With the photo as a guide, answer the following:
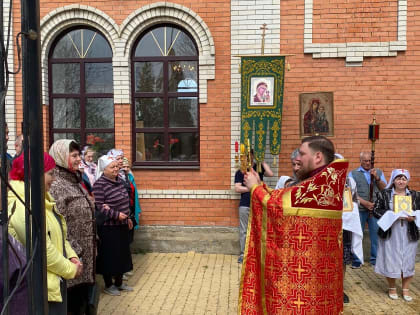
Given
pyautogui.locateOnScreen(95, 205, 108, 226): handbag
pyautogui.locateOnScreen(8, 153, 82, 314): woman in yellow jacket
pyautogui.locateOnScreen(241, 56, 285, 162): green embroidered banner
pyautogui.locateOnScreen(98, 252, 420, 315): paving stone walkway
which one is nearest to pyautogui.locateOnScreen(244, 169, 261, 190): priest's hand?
pyautogui.locateOnScreen(8, 153, 82, 314): woman in yellow jacket

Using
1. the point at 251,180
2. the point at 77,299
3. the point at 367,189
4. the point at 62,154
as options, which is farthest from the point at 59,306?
the point at 367,189

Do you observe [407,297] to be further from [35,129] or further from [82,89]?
[82,89]

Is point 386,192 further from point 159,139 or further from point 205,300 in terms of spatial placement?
point 159,139

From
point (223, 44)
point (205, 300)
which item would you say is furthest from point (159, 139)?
point (205, 300)

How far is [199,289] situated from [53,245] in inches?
122

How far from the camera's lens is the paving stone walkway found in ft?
14.8

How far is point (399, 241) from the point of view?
487 cm

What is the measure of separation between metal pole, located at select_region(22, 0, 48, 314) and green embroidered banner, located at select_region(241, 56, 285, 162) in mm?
4843

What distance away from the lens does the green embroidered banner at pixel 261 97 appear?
593 cm

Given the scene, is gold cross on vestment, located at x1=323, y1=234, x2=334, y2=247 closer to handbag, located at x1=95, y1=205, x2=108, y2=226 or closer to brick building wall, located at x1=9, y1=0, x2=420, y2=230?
handbag, located at x1=95, y1=205, x2=108, y2=226

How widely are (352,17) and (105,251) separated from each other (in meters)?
5.57

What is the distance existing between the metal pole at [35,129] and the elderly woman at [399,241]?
4.64m

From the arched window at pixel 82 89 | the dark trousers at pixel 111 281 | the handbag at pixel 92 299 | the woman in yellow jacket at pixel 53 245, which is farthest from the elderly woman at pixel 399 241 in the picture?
the arched window at pixel 82 89

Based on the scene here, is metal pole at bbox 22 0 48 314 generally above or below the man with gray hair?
above
